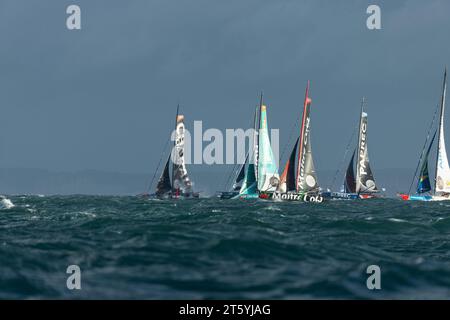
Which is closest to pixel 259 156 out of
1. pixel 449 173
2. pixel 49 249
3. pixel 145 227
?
pixel 449 173

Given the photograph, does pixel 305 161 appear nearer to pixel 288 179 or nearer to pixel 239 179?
pixel 288 179

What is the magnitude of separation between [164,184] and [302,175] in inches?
1341

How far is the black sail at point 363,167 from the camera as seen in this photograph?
120 m

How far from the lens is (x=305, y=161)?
85.9m

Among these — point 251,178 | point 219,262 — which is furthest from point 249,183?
point 219,262

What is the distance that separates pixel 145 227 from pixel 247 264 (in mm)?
10752

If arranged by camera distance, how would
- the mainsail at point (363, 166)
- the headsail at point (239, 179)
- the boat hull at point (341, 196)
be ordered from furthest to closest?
the mainsail at point (363, 166) → the boat hull at point (341, 196) → the headsail at point (239, 179)

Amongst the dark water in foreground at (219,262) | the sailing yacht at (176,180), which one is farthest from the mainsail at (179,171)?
the dark water in foreground at (219,262)

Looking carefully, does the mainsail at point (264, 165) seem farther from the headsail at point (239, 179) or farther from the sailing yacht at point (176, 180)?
the sailing yacht at point (176, 180)

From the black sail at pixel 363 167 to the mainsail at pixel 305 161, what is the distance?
3548 cm

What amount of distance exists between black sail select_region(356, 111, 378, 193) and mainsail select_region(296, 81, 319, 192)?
35.5 metres

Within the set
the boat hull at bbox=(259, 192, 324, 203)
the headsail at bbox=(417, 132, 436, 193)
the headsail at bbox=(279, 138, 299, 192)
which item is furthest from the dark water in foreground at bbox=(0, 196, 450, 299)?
the headsail at bbox=(417, 132, 436, 193)

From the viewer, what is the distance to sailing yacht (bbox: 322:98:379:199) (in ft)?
394
